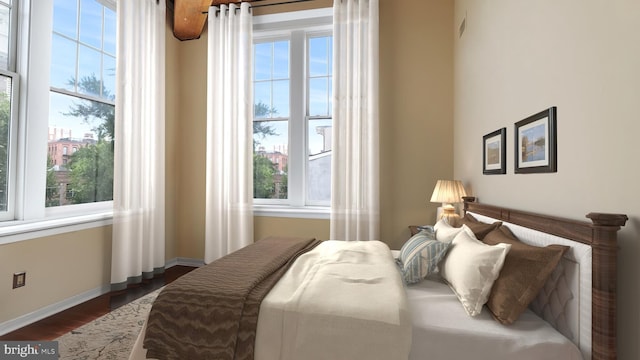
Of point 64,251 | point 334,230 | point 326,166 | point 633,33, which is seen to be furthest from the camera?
point 326,166

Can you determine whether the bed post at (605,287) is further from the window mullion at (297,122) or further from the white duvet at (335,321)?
the window mullion at (297,122)

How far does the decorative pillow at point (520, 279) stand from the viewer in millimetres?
1377

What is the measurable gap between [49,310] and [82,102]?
1.89 metres

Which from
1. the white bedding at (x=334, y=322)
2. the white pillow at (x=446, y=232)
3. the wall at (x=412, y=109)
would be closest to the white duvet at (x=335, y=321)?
the white bedding at (x=334, y=322)

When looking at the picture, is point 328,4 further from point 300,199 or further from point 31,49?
point 31,49

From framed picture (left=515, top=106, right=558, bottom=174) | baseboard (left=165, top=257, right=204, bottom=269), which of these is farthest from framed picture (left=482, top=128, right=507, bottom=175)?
baseboard (left=165, top=257, right=204, bottom=269)

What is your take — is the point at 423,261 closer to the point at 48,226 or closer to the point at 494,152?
the point at 494,152

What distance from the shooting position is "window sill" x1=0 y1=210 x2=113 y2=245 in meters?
2.38

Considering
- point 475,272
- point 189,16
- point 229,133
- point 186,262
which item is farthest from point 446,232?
point 189,16

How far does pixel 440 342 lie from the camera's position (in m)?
1.29

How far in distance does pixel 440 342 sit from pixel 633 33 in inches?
52.2

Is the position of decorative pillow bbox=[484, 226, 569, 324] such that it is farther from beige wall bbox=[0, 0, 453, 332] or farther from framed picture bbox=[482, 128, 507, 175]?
beige wall bbox=[0, 0, 453, 332]

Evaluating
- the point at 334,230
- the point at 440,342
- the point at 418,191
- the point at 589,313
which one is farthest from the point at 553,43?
the point at 334,230

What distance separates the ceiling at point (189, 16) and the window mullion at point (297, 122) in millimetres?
913
